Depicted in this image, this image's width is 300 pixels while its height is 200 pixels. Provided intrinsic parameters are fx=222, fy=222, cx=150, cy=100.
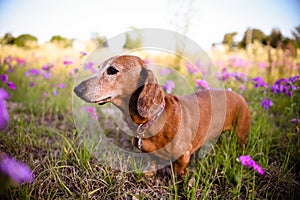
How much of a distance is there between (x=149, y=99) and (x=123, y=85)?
0.28m

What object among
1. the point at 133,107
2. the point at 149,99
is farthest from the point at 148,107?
the point at 133,107

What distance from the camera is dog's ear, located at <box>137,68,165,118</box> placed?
1911mm

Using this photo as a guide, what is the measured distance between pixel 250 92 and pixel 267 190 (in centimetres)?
284

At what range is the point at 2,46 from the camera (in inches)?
166

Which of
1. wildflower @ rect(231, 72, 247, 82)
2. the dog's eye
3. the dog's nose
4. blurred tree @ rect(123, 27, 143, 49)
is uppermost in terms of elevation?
blurred tree @ rect(123, 27, 143, 49)

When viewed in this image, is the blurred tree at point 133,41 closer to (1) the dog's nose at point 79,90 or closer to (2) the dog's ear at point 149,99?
(2) the dog's ear at point 149,99

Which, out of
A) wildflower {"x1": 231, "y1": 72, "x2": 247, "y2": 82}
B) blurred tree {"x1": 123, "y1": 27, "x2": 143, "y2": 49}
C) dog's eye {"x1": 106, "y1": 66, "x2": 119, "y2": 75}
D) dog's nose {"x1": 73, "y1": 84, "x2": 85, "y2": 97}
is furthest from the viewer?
wildflower {"x1": 231, "y1": 72, "x2": 247, "y2": 82}

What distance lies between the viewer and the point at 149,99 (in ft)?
6.26

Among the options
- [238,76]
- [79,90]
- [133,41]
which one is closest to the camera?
[79,90]

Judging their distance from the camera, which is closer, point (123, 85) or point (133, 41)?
point (123, 85)

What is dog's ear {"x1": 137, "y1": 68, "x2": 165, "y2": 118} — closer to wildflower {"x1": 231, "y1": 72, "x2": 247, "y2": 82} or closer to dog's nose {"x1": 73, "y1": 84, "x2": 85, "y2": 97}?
dog's nose {"x1": 73, "y1": 84, "x2": 85, "y2": 97}

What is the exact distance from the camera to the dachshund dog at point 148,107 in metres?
1.92

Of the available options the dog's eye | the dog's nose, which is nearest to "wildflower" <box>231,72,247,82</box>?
the dog's eye

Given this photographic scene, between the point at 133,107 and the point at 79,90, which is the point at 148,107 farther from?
the point at 79,90
